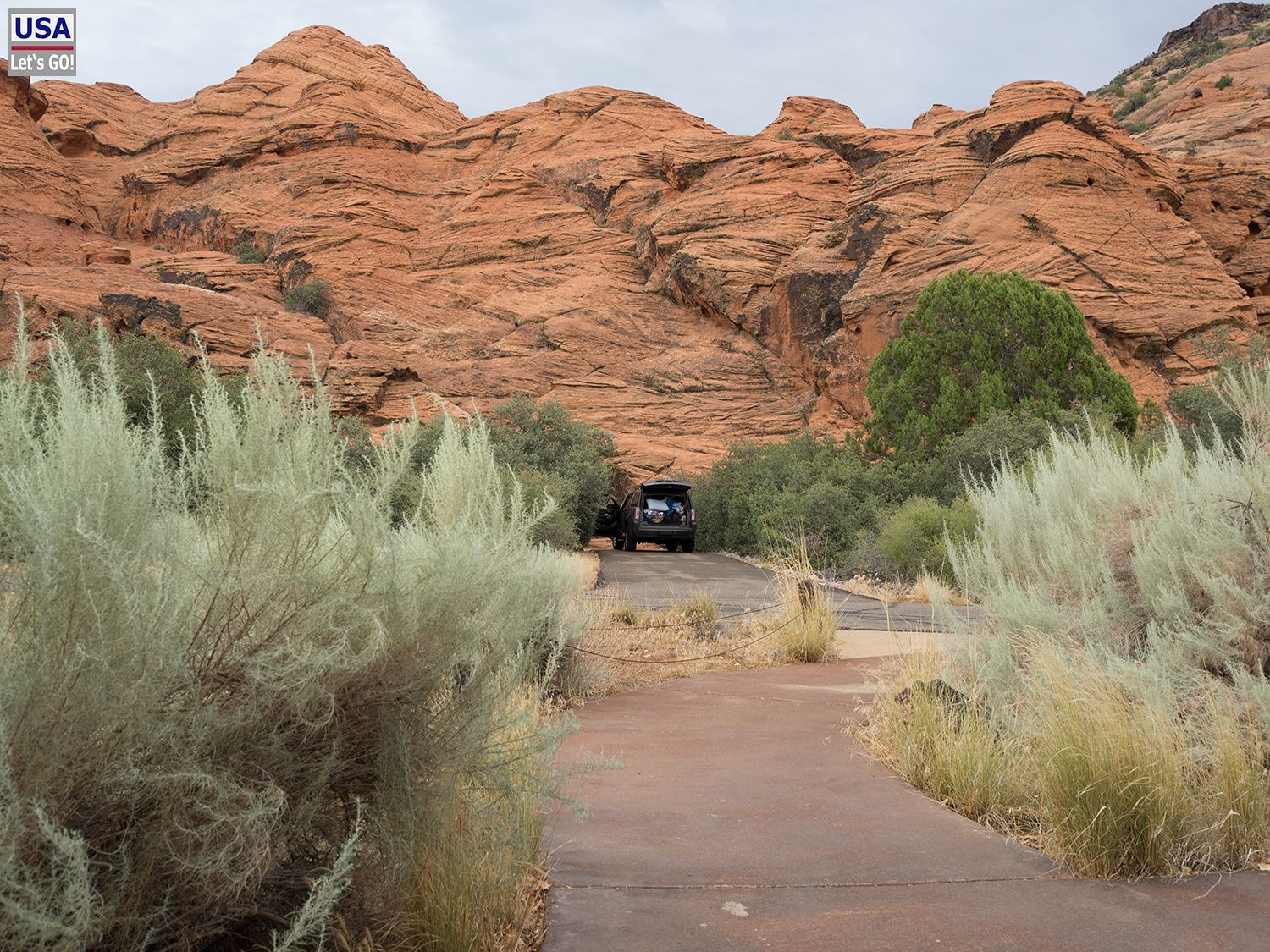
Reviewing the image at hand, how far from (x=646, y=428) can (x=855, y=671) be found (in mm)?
35441

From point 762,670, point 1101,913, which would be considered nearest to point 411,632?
point 1101,913

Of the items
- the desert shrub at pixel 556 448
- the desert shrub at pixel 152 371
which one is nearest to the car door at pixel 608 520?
the desert shrub at pixel 556 448

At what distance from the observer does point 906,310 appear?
1593 inches

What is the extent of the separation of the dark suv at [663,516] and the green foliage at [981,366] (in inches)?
230

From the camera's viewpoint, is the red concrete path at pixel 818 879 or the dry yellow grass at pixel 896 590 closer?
the red concrete path at pixel 818 879

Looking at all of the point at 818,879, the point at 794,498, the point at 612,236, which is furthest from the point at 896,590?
the point at 612,236

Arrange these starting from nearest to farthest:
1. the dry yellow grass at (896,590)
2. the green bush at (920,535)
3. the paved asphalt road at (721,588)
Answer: the paved asphalt road at (721,588) < the dry yellow grass at (896,590) < the green bush at (920,535)

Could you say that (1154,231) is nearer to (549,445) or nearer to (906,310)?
(906,310)

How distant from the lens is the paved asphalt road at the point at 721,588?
12047 millimetres

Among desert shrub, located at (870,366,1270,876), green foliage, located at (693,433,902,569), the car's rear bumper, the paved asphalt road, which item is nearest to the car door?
green foliage, located at (693,433,902,569)

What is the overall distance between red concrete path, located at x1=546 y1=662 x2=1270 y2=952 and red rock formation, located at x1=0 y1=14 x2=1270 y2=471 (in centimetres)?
3144

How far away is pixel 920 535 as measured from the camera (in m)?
18.2

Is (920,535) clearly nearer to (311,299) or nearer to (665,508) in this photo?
(665,508)

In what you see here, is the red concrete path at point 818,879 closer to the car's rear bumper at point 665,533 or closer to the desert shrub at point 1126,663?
the desert shrub at point 1126,663
